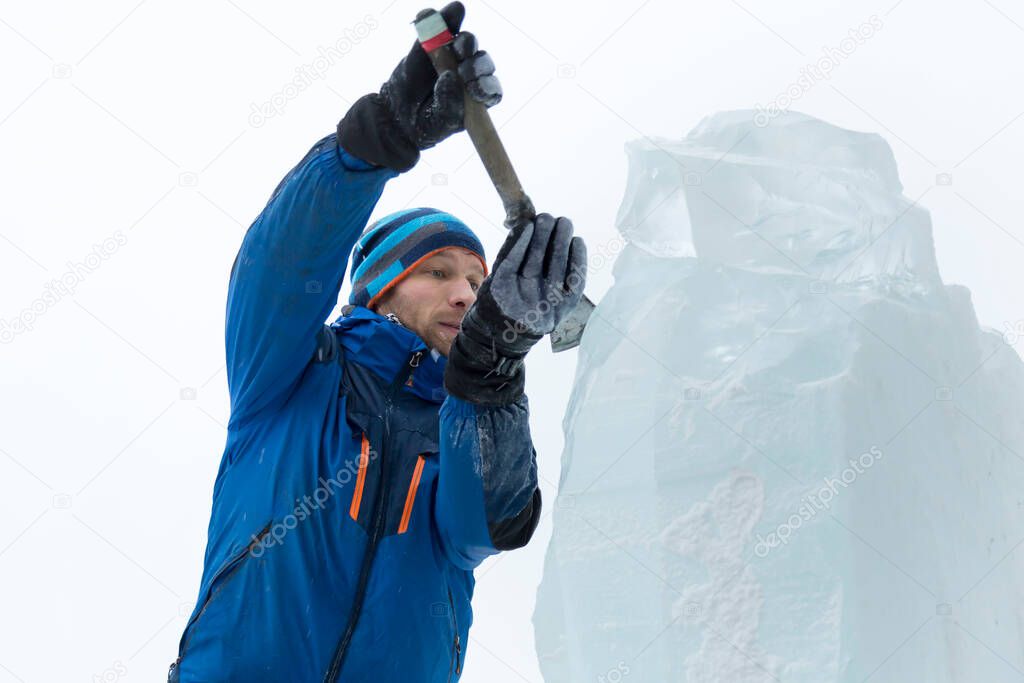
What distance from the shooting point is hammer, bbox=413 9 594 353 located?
1755mm

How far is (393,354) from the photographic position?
203 cm

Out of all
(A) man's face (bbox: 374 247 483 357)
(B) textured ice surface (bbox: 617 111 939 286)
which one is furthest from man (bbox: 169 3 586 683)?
(B) textured ice surface (bbox: 617 111 939 286)

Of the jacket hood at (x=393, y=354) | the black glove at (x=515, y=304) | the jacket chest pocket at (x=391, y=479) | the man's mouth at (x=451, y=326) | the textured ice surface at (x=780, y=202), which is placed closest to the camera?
the black glove at (x=515, y=304)

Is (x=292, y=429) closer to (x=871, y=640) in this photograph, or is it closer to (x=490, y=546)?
(x=490, y=546)

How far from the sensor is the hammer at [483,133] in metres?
1.75

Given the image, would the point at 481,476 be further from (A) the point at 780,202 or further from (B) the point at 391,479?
(A) the point at 780,202

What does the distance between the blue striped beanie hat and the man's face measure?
0.06 ft

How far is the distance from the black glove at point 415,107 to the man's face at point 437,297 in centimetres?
44

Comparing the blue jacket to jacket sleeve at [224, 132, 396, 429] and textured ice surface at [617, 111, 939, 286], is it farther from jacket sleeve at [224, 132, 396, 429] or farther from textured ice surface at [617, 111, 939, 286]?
textured ice surface at [617, 111, 939, 286]

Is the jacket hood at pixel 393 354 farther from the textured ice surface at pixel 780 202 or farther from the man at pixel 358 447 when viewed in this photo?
the textured ice surface at pixel 780 202

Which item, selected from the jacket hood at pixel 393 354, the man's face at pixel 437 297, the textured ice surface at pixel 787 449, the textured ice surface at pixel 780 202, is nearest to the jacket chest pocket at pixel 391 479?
the jacket hood at pixel 393 354

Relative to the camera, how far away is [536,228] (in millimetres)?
1767

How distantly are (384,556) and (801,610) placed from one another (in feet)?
7.47

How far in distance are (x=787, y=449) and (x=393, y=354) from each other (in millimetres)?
2182
